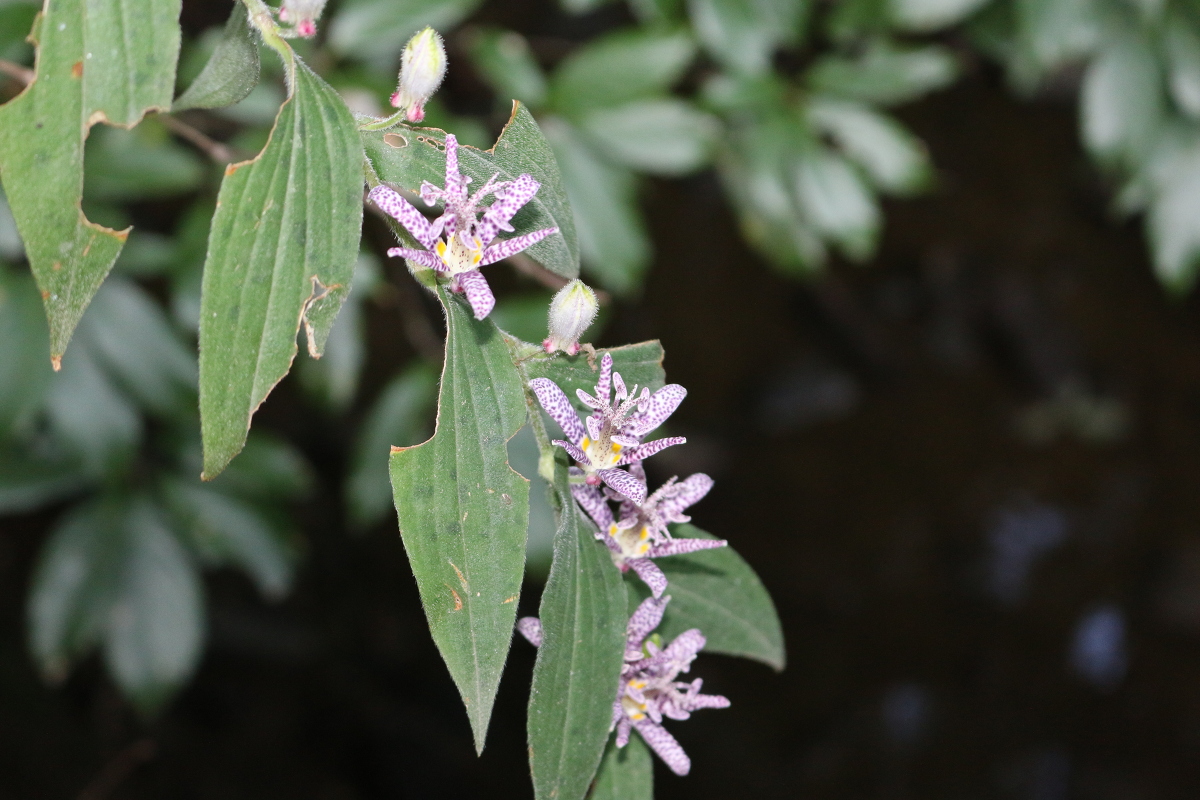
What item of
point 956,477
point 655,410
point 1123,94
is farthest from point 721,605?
point 956,477

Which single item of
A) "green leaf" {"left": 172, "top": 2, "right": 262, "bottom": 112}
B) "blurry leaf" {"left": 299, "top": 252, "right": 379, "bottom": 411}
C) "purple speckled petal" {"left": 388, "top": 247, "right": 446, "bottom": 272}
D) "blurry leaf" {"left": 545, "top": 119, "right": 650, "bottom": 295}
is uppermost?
"green leaf" {"left": 172, "top": 2, "right": 262, "bottom": 112}

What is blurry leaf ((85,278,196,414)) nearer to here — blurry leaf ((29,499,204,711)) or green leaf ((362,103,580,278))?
blurry leaf ((29,499,204,711))

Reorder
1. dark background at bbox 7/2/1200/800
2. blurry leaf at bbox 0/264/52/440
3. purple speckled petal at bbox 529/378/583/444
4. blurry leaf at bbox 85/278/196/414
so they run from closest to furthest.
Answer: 1. purple speckled petal at bbox 529/378/583/444
2. blurry leaf at bbox 0/264/52/440
3. blurry leaf at bbox 85/278/196/414
4. dark background at bbox 7/2/1200/800

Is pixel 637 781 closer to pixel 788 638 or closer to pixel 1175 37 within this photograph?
pixel 1175 37

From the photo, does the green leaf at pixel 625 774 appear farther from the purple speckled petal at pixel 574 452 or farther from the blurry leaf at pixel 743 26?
the blurry leaf at pixel 743 26

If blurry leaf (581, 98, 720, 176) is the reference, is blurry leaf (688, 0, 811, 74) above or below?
above

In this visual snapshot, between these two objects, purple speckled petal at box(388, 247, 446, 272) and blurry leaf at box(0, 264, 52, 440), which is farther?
blurry leaf at box(0, 264, 52, 440)

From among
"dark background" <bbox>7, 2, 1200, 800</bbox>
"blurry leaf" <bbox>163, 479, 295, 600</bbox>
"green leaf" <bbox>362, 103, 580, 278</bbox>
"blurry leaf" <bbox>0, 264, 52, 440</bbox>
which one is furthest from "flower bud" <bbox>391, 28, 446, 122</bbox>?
"dark background" <bbox>7, 2, 1200, 800</bbox>
